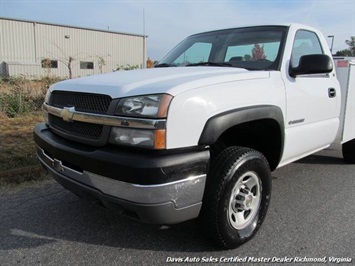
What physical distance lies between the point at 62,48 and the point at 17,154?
29.6 meters

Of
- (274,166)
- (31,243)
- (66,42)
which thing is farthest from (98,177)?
(66,42)

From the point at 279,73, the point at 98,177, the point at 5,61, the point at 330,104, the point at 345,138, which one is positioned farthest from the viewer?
the point at 5,61

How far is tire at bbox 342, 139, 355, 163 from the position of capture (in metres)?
5.27

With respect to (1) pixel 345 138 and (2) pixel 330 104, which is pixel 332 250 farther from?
(1) pixel 345 138

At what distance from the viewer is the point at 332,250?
9.54ft

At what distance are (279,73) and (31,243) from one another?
264 cm

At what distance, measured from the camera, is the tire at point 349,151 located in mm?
5266

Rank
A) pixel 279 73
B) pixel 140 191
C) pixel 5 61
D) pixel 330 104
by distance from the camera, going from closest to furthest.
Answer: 1. pixel 140 191
2. pixel 279 73
3. pixel 330 104
4. pixel 5 61

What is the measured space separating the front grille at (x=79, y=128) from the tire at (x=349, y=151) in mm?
4098

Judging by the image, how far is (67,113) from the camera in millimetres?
2811

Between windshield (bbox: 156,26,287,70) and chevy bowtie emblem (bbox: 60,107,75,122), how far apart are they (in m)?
1.61

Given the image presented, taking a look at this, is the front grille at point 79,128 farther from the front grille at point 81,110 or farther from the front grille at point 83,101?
the front grille at point 83,101

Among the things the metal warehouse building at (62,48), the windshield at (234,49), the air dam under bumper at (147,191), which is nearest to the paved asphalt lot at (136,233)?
the air dam under bumper at (147,191)

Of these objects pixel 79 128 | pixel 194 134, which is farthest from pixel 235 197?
pixel 79 128
